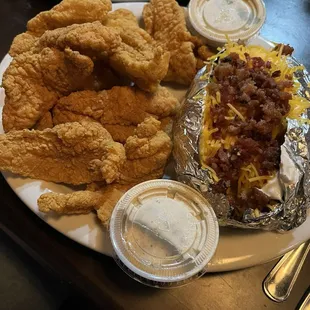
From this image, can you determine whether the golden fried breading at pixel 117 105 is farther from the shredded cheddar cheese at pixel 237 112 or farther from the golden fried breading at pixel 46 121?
the shredded cheddar cheese at pixel 237 112

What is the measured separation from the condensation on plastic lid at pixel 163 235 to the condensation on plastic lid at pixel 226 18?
0.66 meters

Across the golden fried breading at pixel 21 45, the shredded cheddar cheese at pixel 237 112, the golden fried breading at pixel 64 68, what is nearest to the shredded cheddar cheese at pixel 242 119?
the shredded cheddar cheese at pixel 237 112

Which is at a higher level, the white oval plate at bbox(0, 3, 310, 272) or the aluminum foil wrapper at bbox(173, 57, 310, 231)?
the aluminum foil wrapper at bbox(173, 57, 310, 231)

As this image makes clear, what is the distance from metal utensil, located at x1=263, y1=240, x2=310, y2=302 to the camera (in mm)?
1286

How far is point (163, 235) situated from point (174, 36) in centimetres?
80

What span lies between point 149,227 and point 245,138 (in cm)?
36

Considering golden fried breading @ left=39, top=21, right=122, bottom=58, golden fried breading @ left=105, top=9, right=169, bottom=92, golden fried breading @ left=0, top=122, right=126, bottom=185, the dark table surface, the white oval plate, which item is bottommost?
the dark table surface

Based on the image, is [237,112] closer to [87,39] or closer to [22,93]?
[87,39]

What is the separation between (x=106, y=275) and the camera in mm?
1278

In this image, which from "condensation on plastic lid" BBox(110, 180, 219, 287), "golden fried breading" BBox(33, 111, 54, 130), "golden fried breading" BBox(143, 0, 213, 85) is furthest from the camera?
"golden fried breading" BBox(143, 0, 213, 85)

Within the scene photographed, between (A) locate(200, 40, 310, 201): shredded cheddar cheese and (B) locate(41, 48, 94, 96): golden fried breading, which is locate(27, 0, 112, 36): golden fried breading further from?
(A) locate(200, 40, 310, 201): shredded cheddar cheese

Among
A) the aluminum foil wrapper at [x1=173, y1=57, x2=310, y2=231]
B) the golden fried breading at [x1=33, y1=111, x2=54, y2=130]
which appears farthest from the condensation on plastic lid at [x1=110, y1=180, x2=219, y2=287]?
the golden fried breading at [x1=33, y1=111, x2=54, y2=130]

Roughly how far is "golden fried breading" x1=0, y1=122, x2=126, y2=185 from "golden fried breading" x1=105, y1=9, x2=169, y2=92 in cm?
21

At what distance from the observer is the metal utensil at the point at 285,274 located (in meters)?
1.29
